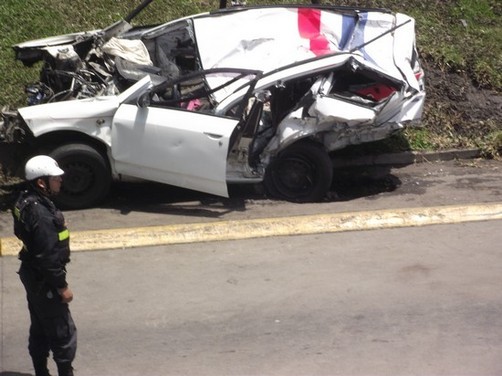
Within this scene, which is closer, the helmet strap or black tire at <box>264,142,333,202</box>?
the helmet strap

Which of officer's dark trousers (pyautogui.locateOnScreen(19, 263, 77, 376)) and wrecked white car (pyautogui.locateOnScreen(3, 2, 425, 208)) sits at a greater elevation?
wrecked white car (pyautogui.locateOnScreen(3, 2, 425, 208))

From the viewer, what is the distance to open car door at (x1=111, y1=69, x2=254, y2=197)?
8.77 m

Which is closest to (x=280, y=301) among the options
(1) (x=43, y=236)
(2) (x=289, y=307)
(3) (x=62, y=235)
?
(2) (x=289, y=307)

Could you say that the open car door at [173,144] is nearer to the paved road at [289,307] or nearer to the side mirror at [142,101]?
the side mirror at [142,101]

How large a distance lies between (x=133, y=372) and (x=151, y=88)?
4.07 meters

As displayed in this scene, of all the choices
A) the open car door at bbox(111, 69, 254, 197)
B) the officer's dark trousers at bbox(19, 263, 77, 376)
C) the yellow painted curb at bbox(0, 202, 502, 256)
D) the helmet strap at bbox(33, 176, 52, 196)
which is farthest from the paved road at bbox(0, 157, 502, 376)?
the helmet strap at bbox(33, 176, 52, 196)

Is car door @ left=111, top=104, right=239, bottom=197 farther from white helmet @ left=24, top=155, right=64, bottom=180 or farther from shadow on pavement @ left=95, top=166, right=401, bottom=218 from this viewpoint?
white helmet @ left=24, top=155, right=64, bottom=180

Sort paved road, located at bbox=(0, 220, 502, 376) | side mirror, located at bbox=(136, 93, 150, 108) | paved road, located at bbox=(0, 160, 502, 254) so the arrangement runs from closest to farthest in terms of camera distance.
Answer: paved road, located at bbox=(0, 220, 502, 376), paved road, located at bbox=(0, 160, 502, 254), side mirror, located at bbox=(136, 93, 150, 108)

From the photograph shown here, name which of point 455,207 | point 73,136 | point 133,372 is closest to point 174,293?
point 133,372

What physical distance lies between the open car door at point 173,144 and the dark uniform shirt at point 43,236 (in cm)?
381

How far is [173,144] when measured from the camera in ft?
28.9

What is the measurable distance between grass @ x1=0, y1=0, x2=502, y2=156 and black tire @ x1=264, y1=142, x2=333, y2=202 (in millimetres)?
2243

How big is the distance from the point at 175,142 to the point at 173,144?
31 mm

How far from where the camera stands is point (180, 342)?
20.2 feet
